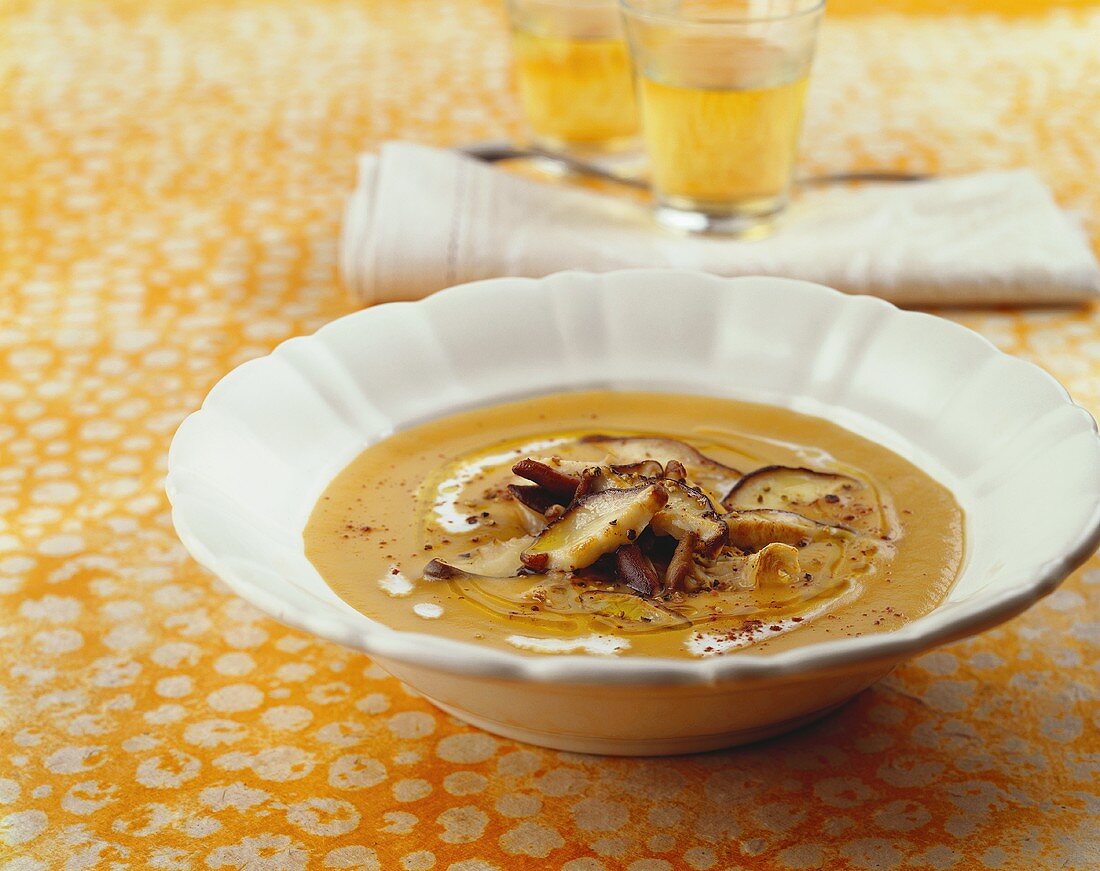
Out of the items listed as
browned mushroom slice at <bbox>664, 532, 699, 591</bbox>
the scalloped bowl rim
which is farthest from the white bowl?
browned mushroom slice at <bbox>664, 532, 699, 591</bbox>

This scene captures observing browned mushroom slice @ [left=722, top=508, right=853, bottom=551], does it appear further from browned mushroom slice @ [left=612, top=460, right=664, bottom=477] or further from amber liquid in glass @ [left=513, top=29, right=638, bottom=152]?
amber liquid in glass @ [left=513, top=29, right=638, bottom=152]

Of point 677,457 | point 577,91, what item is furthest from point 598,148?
point 677,457

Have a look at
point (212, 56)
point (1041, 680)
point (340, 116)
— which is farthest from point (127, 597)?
point (212, 56)

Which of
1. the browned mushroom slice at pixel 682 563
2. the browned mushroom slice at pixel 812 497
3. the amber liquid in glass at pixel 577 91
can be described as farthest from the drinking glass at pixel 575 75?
the browned mushroom slice at pixel 682 563

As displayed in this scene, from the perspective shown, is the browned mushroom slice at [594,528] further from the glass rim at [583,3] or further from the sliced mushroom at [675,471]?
the glass rim at [583,3]

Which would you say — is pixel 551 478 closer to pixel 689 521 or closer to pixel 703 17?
pixel 689 521

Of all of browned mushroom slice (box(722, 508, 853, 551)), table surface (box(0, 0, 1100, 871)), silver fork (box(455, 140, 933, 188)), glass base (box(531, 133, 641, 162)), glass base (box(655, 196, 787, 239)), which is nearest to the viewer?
table surface (box(0, 0, 1100, 871))
